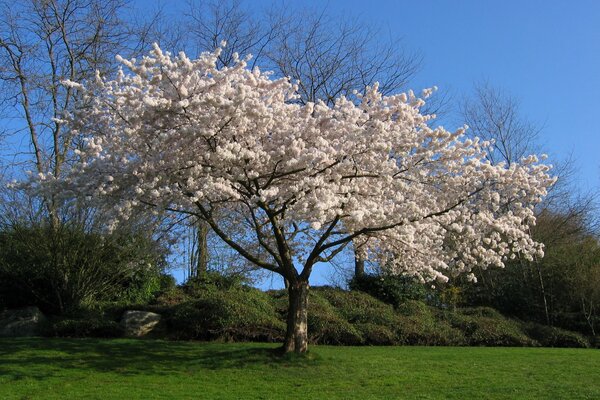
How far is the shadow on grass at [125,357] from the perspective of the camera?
9.61 meters

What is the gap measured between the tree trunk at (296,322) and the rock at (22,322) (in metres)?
6.14

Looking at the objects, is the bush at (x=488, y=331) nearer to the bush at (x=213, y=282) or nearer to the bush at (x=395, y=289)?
the bush at (x=395, y=289)

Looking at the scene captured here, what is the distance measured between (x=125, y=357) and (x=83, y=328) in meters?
2.83

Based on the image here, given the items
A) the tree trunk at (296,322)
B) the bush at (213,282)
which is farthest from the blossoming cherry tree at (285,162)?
the bush at (213,282)

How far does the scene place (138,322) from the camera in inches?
525

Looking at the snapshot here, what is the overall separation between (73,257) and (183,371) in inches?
226

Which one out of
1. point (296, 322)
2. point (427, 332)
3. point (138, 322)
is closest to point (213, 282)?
point (138, 322)

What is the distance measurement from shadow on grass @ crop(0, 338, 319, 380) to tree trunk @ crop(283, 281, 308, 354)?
237mm

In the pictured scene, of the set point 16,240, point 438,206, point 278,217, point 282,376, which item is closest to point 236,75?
point 278,217

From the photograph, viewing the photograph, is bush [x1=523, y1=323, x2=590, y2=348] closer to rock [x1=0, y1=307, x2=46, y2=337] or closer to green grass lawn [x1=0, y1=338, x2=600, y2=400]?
green grass lawn [x1=0, y1=338, x2=600, y2=400]

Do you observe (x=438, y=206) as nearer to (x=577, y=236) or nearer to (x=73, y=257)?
(x=73, y=257)

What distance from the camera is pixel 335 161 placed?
950 centimetres

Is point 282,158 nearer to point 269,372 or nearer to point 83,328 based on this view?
point 269,372

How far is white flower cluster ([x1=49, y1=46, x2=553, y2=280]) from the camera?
8.94 meters
